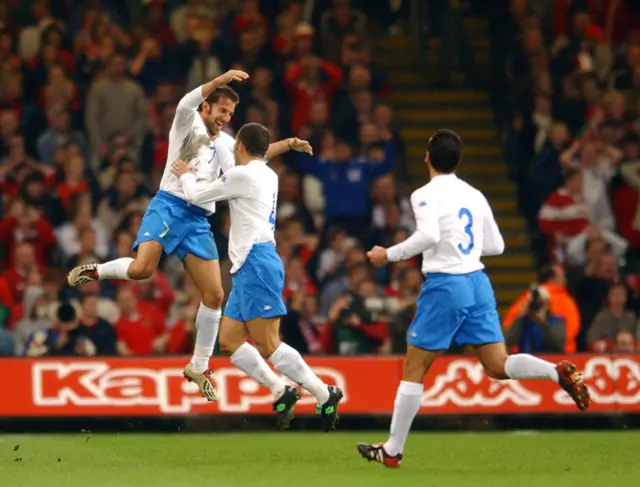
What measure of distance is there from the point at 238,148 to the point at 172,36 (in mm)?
8239

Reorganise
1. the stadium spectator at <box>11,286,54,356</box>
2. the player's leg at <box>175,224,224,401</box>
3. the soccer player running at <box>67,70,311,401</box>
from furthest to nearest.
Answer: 1. the stadium spectator at <box>11,286,54,356</box>
2. the player's leg at <box>175,224,224,401</box>
3. the soccer player running at <box>67,70,311,401</box>

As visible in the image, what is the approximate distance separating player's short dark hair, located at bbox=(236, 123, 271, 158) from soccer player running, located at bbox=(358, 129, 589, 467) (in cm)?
143

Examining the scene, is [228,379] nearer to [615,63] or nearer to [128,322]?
[128,322]

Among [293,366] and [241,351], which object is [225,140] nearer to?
[241,351]

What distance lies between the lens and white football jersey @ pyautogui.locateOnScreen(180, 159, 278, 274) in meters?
12.1

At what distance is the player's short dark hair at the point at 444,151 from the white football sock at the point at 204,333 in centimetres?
241

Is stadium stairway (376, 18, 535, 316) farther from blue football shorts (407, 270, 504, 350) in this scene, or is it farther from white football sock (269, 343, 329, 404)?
blue football shorts (407, 270, 504, 350)

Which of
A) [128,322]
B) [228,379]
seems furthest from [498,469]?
[128,322]

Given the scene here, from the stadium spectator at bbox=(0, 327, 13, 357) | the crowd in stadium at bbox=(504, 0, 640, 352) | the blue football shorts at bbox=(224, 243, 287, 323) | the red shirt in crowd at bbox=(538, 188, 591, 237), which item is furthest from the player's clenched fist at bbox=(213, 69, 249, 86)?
the red shirt in crowd at bbox=(538, 188, 591, 237)

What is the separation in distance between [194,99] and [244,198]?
2.59 ft

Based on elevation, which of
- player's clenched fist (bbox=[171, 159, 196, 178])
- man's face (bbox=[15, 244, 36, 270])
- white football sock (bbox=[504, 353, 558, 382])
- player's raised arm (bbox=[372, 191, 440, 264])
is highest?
player's clenched fist (bbox=[171, 159, 196, 178])

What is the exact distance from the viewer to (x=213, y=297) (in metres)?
12.7

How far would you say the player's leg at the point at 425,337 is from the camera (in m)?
11.0

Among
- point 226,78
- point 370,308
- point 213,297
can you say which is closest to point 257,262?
point 213,297
